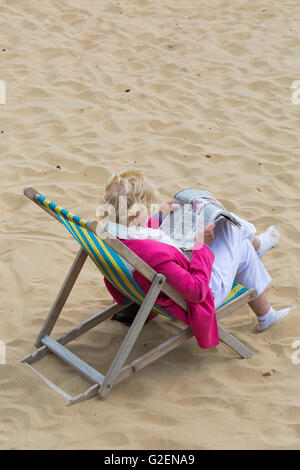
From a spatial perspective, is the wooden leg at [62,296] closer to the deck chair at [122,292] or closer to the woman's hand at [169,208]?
the deck chair at [122,292]

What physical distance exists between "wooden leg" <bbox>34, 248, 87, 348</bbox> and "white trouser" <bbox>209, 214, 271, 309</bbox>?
0.68 meters

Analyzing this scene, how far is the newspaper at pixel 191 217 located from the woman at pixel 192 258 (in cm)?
4

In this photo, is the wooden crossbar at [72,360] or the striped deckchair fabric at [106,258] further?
the wooden crossbar at [72,360]

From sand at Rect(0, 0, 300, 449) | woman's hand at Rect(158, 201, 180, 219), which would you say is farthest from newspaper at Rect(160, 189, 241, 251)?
sand at Rect(0, 0, 300, 449)

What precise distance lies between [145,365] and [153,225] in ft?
2.41

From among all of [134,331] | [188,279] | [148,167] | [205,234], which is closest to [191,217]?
[205,234]

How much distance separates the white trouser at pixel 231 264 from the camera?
316 cm

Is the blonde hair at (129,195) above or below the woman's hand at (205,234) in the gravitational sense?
above

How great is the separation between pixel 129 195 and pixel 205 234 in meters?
0.45

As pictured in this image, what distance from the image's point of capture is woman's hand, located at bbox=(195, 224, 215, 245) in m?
3.02

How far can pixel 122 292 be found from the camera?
311 centimetres

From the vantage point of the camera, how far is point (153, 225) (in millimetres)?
3330
